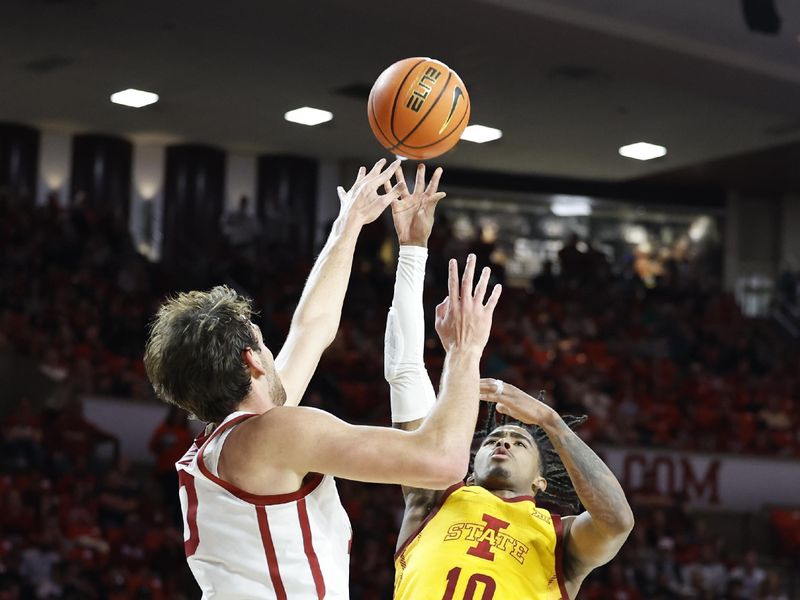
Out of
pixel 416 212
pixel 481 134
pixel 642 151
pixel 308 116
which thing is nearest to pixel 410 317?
pixel 416 212

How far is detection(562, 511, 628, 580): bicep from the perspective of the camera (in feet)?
11.1

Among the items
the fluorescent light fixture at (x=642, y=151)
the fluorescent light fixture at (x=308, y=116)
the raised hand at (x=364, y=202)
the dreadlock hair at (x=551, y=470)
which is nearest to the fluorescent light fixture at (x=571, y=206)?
the fluorescent light fixture at (x=642, y=151)

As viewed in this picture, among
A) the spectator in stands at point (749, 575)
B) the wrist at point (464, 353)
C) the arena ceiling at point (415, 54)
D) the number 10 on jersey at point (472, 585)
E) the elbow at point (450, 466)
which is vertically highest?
the arena ceiling at point (415, 54)

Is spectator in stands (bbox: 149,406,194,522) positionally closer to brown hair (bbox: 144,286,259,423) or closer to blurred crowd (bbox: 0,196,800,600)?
blurred crowd (bbox: 0,196,800,600)

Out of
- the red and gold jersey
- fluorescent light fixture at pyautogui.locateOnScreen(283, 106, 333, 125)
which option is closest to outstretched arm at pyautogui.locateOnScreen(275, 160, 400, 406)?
the red and gold jersey

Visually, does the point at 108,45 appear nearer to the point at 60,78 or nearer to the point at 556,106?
the point at 60,78

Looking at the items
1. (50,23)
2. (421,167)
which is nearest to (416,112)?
(421,167)

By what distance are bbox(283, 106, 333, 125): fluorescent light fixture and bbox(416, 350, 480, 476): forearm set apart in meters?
11.3

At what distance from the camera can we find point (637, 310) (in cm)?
1555

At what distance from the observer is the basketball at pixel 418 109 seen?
12.2ft

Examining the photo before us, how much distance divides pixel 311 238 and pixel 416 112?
12514 millimetres

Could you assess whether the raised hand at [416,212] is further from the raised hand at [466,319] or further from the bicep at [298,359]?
the raised hand at [466,319]

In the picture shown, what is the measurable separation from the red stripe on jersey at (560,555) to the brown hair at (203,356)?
1.38 m

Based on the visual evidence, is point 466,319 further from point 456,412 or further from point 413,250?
point 413,250
